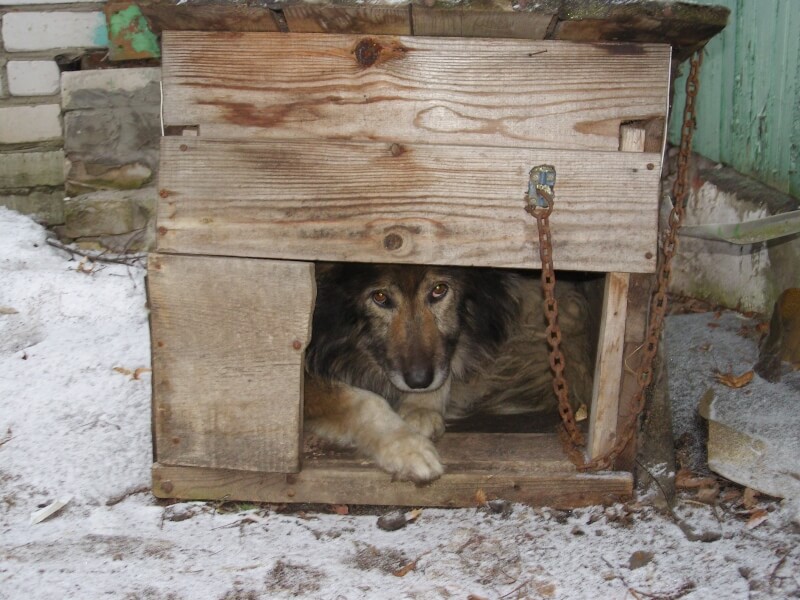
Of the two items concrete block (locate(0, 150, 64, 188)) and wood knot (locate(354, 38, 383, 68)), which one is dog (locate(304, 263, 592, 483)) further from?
concrete block (locate(0, 150, 64, 188))

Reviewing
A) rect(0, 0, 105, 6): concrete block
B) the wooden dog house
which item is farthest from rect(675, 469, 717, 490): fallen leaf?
rect(0, 0, 105, 6): concrete block

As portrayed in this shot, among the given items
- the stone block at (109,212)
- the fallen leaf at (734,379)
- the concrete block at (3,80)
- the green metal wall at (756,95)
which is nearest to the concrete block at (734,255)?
the green metal wall at (756,95)

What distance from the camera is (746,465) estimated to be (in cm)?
255

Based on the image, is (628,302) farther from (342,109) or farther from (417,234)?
(342,109)

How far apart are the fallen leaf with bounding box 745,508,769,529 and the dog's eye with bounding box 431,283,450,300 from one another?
4.20ft

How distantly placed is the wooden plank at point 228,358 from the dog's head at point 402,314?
0.52 m

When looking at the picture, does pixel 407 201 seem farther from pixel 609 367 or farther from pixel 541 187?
pixel 609 367

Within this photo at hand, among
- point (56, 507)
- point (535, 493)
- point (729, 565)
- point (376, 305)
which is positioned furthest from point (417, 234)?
point (56, 507)

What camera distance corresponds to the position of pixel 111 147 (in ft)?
15.4

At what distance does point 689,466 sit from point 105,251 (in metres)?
3.45

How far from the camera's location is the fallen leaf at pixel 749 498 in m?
2.46

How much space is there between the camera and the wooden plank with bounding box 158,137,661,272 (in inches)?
A: 91.9

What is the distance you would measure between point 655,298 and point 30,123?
13.0 ft

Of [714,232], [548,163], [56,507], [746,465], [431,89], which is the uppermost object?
[431,89]
